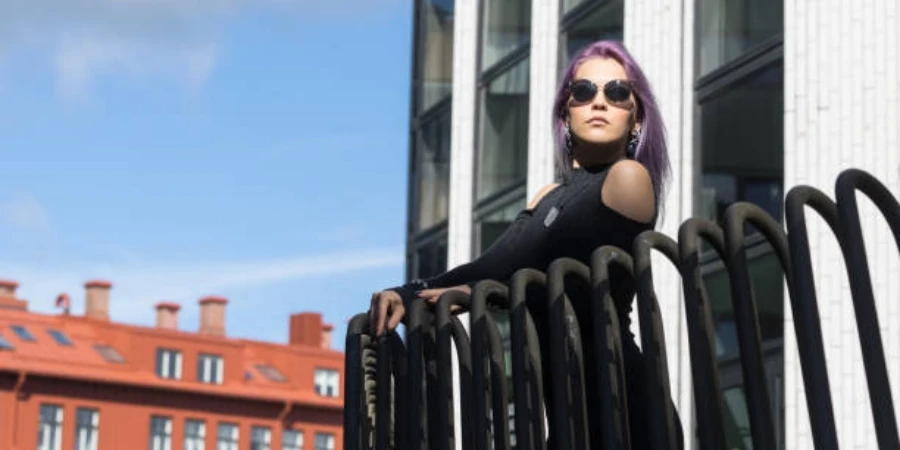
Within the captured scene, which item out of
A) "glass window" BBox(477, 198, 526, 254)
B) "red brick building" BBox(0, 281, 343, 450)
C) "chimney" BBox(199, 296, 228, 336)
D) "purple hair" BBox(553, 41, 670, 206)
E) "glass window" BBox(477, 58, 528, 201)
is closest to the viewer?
"purple hair" BBox(553, 41, 670, 206)

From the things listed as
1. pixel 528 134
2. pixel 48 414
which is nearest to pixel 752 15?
pixel 528 134

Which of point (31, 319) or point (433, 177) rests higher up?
point (31, 319)

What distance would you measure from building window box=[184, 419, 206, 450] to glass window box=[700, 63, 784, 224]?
7353cm

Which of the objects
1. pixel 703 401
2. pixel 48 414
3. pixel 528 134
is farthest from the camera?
pixel 48 414

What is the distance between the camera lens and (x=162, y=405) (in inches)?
3647

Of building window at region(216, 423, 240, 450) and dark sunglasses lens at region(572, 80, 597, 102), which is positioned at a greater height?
building window at region(216, 423, 240, 450)

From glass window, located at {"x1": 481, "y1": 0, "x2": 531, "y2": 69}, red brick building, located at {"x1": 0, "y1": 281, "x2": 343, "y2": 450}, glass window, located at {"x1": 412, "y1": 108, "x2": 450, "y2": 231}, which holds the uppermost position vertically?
red brick building, located at {"x1": 0, "y1": 281, "x2": 343, "y2": 450}

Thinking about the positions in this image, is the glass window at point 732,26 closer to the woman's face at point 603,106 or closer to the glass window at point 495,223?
the glass window at point 495,223

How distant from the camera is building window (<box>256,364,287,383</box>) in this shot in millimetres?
99062

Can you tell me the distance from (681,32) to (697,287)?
696 inches

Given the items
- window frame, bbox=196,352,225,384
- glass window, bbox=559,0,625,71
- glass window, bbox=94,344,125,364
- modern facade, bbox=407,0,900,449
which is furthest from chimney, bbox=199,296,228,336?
glass window, bbox=559,0,625,71

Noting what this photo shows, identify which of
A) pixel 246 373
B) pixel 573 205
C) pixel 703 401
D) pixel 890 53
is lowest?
pixel 703 401

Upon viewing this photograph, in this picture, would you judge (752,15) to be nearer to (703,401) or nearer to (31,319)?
(703,401)

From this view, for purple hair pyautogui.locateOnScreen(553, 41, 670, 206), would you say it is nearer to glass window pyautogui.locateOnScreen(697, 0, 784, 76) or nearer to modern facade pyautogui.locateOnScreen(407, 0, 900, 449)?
modern facade pyautogui.locateOnScreen(407, 0, 900, 449)
